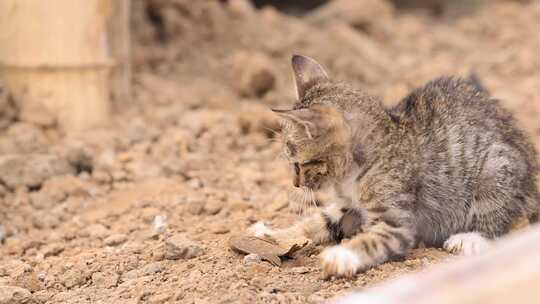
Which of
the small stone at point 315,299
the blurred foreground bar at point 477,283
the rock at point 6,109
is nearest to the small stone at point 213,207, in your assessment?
the small stone at point 315,299

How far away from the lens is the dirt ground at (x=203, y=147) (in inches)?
146

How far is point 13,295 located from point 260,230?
123 cm

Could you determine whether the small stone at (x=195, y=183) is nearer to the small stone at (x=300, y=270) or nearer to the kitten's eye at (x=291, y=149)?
the kitten's eye at (x=291, y=149)

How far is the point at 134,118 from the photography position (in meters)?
6.38

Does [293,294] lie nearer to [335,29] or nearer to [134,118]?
[134,118]

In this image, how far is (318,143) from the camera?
3688 millimetres

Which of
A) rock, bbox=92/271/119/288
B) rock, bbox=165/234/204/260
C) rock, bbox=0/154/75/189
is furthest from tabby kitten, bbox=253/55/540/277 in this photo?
rock, bbox=0/154/75/189

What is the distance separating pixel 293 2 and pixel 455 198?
7.20m

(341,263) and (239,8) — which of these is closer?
(341,263)

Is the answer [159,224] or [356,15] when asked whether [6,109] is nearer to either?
[159,224]

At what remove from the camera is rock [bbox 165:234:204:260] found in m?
3.88

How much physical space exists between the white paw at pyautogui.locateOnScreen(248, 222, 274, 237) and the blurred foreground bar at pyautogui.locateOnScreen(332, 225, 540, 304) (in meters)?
1.80

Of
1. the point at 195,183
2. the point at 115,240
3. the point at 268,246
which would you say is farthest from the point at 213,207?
the point at 268,246

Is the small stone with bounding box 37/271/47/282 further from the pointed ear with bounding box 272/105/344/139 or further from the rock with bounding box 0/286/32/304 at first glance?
the pointed ear with bounding box 272/105/344/139
